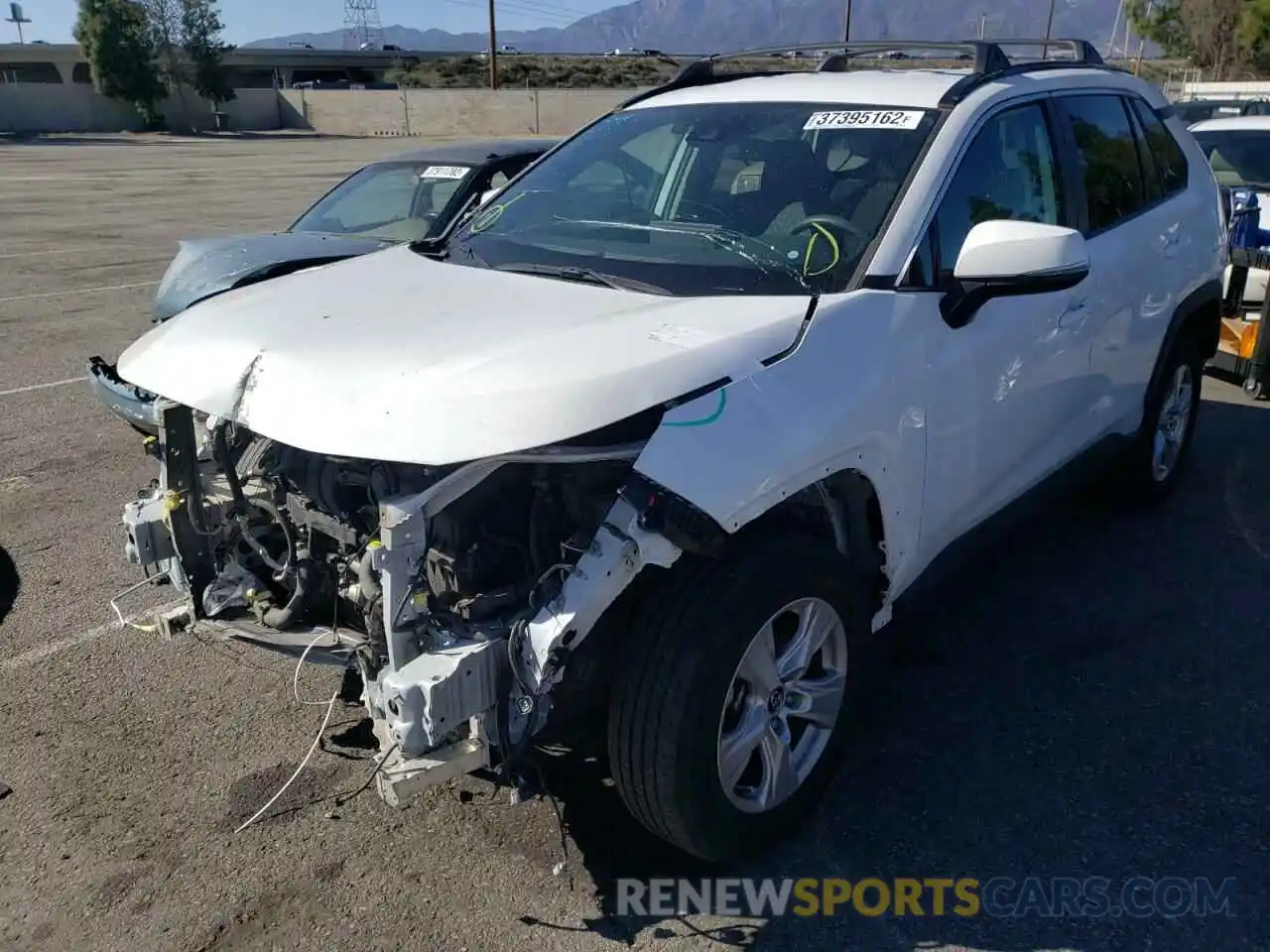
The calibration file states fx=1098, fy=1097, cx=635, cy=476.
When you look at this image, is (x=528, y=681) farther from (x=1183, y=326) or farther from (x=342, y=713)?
(x=1183, y=326)

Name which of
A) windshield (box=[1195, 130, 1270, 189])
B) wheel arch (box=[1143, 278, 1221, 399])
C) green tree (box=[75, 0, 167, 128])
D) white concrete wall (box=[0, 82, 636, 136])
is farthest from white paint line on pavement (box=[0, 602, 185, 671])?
green tree (box=[75, 0, 167, 128])

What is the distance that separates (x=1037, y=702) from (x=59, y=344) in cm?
836

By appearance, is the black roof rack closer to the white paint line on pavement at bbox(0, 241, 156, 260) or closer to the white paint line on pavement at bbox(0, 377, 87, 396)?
the white paint line on pavement at bbox(0, 377, 87, 396)

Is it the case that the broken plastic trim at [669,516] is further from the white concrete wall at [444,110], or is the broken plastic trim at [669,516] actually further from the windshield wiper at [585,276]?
the white concrete wall at [444,110]

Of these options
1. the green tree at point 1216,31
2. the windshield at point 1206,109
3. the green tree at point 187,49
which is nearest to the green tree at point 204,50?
the green tree at point 187,49

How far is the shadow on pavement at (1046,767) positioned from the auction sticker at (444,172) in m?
4.49

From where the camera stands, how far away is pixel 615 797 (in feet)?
10.7

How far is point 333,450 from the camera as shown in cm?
248

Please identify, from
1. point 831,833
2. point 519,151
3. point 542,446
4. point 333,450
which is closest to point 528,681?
point 542,446

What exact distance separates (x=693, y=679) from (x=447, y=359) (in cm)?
97

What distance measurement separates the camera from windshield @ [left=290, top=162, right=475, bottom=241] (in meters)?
7.30

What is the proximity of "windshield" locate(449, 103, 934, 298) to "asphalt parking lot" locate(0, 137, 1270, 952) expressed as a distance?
123 cm

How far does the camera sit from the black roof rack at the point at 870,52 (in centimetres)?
386

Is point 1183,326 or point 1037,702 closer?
point 1037,702
